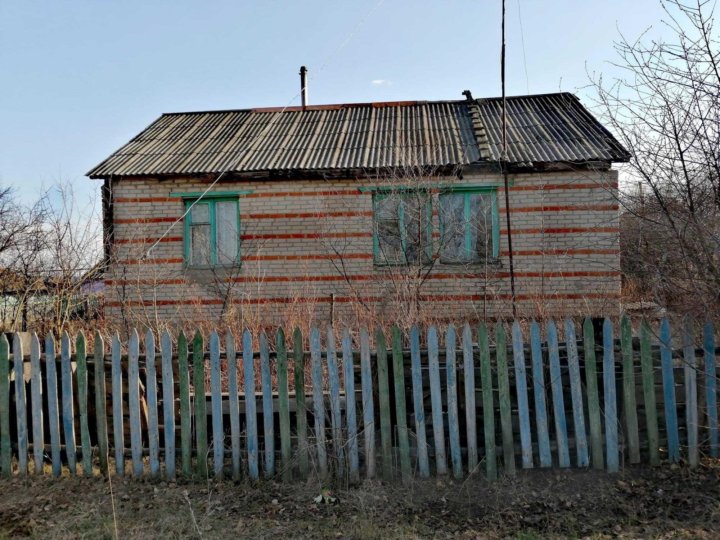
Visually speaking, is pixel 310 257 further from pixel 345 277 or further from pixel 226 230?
pixel 226 230

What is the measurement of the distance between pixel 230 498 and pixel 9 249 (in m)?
8.32

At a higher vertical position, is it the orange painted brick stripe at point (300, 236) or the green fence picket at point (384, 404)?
the orange painted brick stripe at point (300, 236)

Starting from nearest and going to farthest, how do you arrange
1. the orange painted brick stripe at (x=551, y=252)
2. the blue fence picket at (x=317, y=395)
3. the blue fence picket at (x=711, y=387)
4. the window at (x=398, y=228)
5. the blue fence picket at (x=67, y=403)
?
the blue fence picket at (x=711, y=387), the blue fence picket at (x=317, y=395), the blue fence picket at (x=67, y=403), the window at (x=398, y=228), the orange painted brick stripe at (x=551, y=252)

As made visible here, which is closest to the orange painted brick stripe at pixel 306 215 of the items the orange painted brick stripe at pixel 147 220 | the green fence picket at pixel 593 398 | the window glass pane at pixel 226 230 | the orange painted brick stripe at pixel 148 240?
the window glass pane at pixel 226 230

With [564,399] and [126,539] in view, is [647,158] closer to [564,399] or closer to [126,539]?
[564,399]

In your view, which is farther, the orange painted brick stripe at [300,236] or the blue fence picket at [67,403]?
the orange painted brick stripe at [300,236]

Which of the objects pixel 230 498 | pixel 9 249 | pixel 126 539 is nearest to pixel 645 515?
pixel 230 498

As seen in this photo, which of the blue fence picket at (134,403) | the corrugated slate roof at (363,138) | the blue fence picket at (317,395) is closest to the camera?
the blue fence picket at (317,395)

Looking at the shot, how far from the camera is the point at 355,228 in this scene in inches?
419

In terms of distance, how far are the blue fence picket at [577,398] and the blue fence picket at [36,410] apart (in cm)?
414

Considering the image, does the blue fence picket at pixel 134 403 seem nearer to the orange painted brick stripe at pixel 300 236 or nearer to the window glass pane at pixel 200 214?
the orange painted brick stripe at pixel 300 236

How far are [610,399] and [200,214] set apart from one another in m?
8.96

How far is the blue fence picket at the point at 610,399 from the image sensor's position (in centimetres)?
396

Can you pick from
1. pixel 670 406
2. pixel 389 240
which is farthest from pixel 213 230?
pixel 670 406
